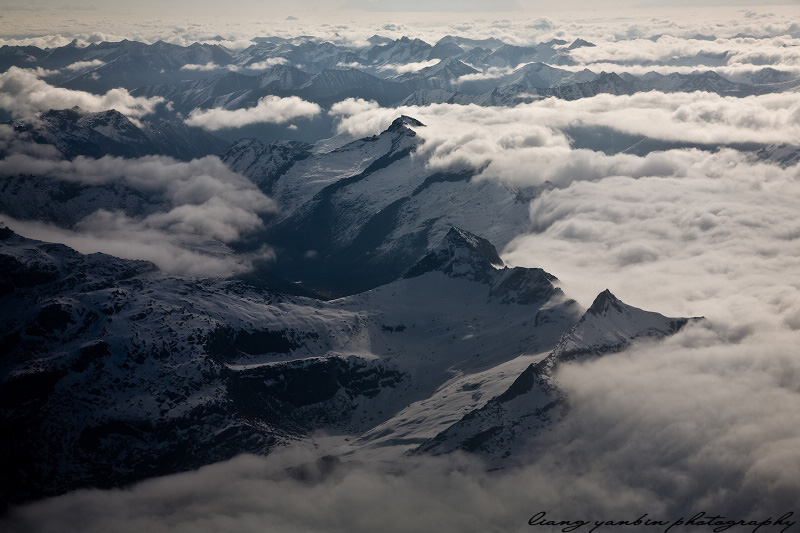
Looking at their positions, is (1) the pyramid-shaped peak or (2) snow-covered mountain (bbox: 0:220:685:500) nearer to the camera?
(2) snow-covered mountain (bbox: 0:220:685:500)

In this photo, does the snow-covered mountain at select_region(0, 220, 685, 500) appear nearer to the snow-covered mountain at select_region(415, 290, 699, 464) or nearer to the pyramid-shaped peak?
the pyramid-shaped peak

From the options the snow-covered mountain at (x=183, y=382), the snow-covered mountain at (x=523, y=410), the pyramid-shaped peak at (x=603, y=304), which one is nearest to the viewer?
the snow-covered mountain at (x=523, y=410)

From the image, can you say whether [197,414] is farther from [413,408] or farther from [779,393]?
[779,393]

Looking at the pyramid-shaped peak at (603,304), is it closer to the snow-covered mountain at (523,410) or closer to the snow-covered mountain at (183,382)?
the snow-covered mountain at (183,382)

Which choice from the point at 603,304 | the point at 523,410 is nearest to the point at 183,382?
the point at 523,410

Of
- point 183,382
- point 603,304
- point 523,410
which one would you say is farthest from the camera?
point 603,304

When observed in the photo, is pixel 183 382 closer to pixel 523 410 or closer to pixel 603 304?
pixel 523 410

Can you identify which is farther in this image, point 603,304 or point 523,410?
point 603,304

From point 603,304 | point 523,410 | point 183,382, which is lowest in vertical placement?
point 183,382

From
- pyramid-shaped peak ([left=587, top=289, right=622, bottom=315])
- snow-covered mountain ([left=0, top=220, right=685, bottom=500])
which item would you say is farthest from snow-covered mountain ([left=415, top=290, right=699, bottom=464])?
pyramid-shaped peak ([left=587, top=289, right=622, bottom=315])

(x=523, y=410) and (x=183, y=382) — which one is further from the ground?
(x=523, y=410)

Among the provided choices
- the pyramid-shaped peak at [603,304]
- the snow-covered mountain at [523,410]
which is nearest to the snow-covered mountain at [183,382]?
the pyramid-shaped peak at [603,304]

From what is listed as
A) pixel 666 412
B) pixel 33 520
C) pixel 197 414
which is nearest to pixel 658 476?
pixel 666 412
